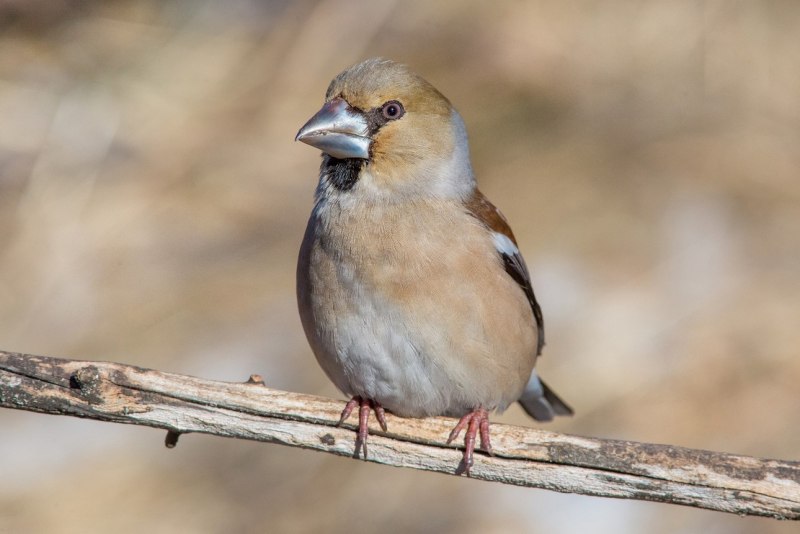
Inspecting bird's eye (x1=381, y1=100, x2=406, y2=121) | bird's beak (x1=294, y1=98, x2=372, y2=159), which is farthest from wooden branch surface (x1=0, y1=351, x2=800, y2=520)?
bird's eye (x1=381, y1=100, x2=406, y2=121)

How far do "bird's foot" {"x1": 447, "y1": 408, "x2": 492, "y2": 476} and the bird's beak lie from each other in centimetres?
126

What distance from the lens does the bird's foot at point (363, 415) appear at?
4402 mm

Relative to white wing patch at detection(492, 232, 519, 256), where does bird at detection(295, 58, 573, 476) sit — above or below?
below

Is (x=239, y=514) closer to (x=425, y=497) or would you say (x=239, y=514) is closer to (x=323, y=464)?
(x=323, y=464)

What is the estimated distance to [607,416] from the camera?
7.34 m

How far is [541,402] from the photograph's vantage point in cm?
575

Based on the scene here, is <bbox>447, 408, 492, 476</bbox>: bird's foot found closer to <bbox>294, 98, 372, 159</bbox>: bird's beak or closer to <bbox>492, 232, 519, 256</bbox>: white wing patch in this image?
<bbox>492, 232, 519, 256</bbox>: white wing patch

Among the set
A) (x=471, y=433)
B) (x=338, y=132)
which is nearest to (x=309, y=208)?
(x=338, y=132)

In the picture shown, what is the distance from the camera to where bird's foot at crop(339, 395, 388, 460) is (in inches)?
173

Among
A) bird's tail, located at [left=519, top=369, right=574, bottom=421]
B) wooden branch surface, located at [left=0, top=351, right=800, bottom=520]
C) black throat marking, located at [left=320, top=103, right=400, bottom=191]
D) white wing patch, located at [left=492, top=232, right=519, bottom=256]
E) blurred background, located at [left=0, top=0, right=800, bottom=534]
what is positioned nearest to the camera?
wooden branch surface, located at [left=0, top=351, right=800, bottom=520]

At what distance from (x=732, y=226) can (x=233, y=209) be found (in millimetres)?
4255

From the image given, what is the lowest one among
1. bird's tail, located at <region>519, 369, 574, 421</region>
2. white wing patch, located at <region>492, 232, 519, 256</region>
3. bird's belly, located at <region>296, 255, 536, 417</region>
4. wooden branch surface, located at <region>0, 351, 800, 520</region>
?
wooden branch surface, located at <region>0, 351, 800, 520</region>

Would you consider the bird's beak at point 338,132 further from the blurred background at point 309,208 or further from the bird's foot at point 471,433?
the blurred background at point 309,208

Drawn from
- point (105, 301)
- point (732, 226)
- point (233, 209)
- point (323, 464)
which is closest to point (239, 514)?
point (323, 464)
